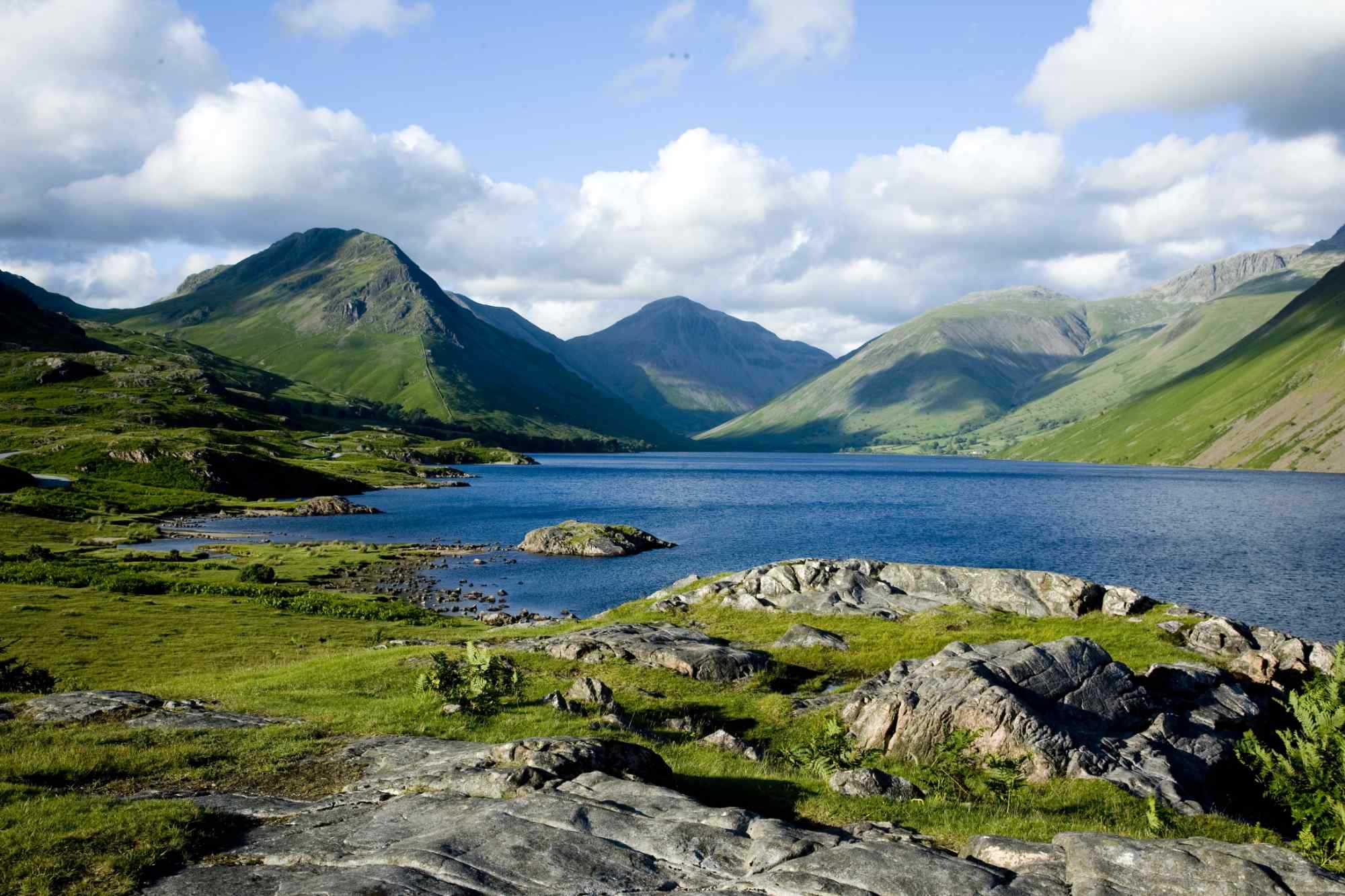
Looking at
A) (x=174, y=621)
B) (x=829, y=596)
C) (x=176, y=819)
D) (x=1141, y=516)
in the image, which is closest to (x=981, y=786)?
(x=176, y=819)

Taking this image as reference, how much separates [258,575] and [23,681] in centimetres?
4959

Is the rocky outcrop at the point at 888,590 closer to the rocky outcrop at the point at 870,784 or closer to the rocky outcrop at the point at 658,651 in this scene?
the rocky outcrop at the point at 658,651

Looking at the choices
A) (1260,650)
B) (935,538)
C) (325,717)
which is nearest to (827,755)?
(325,717)

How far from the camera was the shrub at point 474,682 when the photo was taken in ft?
88.6

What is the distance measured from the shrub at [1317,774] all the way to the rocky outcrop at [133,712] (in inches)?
1073

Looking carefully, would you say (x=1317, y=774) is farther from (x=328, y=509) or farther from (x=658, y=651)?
(x=328, y=509)

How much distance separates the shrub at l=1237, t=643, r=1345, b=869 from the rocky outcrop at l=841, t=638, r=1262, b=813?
3376 mm

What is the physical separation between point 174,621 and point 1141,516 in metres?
164

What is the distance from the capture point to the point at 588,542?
363 ft

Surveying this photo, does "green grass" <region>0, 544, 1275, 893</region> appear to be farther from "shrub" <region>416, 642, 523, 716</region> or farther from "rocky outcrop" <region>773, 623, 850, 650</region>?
"rocky outcrop" <region>773, 623, 850, 650</region>

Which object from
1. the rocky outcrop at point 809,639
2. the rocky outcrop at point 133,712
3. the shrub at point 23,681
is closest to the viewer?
the rocky outcrop at point 133,712

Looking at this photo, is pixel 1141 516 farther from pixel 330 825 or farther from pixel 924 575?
pixel 330 825

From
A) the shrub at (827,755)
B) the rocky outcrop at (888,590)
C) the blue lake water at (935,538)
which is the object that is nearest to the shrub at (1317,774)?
the shrub at (827,755)

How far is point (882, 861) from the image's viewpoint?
555 inches
